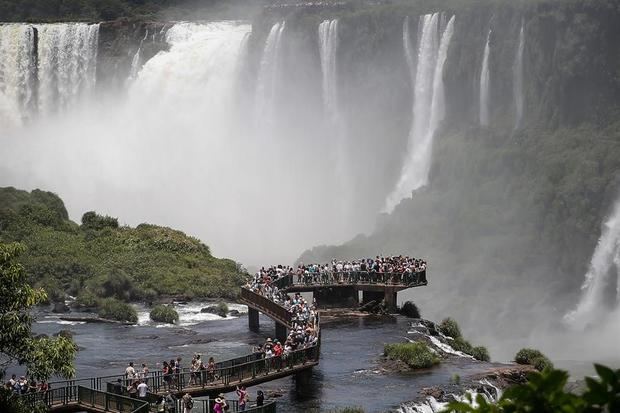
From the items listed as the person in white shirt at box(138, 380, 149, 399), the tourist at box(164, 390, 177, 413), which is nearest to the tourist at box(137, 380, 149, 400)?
the person in white shirt at box(138, 380, 149, 399)

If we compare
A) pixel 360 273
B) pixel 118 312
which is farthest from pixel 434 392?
pixel 118 312

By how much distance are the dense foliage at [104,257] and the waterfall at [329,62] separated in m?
25.9

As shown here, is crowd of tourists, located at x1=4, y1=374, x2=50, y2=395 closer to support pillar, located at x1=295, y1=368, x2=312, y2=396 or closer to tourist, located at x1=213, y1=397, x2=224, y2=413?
tourist, located at x1=213, y1=397, x2=224, y2=413

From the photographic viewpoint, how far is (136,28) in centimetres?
10806

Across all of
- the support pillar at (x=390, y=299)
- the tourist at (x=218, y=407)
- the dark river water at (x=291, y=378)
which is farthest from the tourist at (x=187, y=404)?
the support pillar at (x=390, y=299)

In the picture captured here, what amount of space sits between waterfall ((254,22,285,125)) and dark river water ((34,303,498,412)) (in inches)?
1626

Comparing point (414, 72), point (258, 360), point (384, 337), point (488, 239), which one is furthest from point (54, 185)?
point (258, 360)

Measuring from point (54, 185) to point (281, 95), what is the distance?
2077cm

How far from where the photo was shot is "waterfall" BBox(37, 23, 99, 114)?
108 meters

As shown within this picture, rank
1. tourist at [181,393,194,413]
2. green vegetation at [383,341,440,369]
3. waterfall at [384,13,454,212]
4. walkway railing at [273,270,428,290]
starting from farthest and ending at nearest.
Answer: waterfall at [384,13,454,212] < walkway railing at [273,270,428,290] < green vegetation at [383,341,440,369] < tourist at [181,393,194,413]

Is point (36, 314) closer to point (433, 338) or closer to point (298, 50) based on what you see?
point (433, 338)

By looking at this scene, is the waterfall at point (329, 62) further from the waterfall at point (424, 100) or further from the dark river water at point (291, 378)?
the dark river water at point (291, 378)

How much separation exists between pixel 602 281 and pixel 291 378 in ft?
109

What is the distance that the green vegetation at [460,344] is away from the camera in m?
46.3
